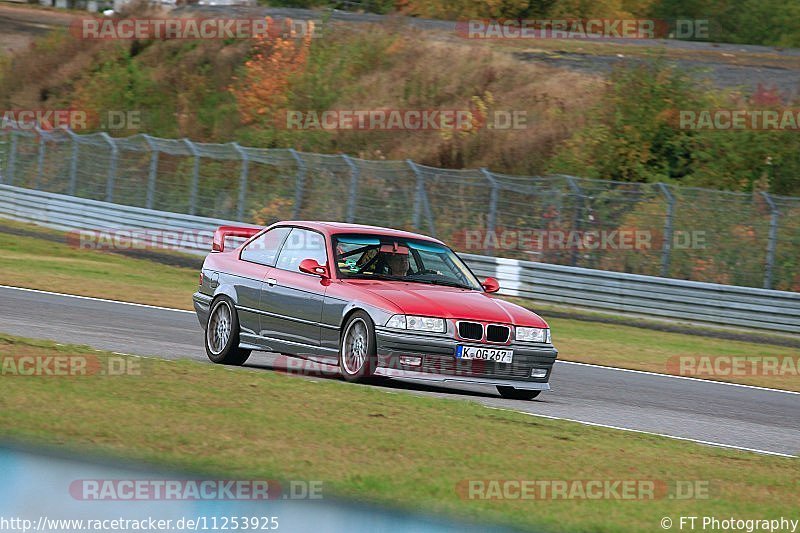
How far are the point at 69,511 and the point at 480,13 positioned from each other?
1794 inches

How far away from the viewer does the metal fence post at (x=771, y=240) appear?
23297 mm

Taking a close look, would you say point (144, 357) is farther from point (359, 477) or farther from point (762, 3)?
point (762, 3)

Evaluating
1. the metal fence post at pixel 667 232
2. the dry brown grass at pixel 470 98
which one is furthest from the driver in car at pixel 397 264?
the dry brown grass at pixel 470 98

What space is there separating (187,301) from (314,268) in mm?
9617

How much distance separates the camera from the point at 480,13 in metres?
49.7

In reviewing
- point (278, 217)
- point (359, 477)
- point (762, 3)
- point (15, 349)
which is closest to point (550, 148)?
point (278, 217)

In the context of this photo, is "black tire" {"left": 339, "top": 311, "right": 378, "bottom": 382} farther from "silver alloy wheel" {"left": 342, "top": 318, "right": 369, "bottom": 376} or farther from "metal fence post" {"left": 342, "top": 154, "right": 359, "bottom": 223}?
"metal fence post" {"left": 342, "top": 154, "right": 359, "bottom": 223}

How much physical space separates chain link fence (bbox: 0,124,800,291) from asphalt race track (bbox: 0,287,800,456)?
30.2ft

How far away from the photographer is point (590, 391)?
42.5 feet

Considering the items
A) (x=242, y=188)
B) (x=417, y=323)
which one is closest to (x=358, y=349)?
(x=417, y=323)

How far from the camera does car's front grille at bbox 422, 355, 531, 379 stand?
35.8ft

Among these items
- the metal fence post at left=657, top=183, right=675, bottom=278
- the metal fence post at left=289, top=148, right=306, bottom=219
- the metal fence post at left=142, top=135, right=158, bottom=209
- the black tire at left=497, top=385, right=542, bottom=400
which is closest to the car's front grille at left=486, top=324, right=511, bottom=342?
the black tire at left=497, top=385, right=542, bottom=400

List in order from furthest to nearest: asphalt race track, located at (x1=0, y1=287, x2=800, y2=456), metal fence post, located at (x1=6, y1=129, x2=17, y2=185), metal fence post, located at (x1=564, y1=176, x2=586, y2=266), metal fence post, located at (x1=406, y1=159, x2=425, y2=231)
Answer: metal fence post, located at (x1=6, y1=129, x2=17, y2=185) → metal fence post, located at (x1=406, y1=159, x2=425, y2=231) → metal fence post, located at (x1=564, y1=176, x2=586, y2=266) → asphalt race track, located at (x1=0, y1=287, x2=800, y2=456)

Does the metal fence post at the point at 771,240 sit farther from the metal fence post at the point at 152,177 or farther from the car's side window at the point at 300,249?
the metal fence post at the point at 152,177
